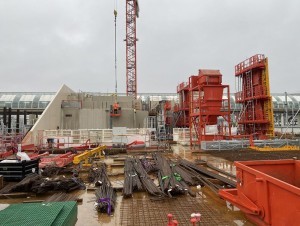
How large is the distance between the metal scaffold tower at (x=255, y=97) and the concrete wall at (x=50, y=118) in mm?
19582

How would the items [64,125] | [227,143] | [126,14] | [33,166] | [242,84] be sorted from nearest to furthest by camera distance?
[33,166] < [227,143] < [242,84] < [64,125] < [126,14]

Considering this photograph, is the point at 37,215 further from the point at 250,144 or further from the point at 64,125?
the point at 64,125

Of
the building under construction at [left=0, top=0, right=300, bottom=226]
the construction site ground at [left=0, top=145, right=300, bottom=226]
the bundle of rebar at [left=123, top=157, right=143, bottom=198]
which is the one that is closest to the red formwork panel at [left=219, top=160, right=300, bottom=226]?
the building under construction at [left=0, top=0, right=300, bottom=226]

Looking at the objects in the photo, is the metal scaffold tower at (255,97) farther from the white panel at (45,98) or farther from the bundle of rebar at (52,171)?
the white panel at (45,98)

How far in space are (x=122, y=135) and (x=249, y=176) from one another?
58.1ft

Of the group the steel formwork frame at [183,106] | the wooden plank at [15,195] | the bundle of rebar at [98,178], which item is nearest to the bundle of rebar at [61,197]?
the wooden plank at [15,195]

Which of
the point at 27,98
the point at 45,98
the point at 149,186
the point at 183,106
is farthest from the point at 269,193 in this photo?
the point at 27,98

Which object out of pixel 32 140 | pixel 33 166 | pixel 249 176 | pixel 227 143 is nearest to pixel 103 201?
pixel 249 176

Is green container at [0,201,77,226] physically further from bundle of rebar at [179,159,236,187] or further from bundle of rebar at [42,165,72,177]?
bundle of rebar at [42,165,72,177]

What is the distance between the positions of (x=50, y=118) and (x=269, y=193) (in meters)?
27.2

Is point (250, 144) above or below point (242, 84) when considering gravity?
below

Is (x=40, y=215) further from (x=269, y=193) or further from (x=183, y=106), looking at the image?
(x=183, y=106)

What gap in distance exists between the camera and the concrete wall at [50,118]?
22.3 metres

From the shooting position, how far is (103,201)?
242 inches
